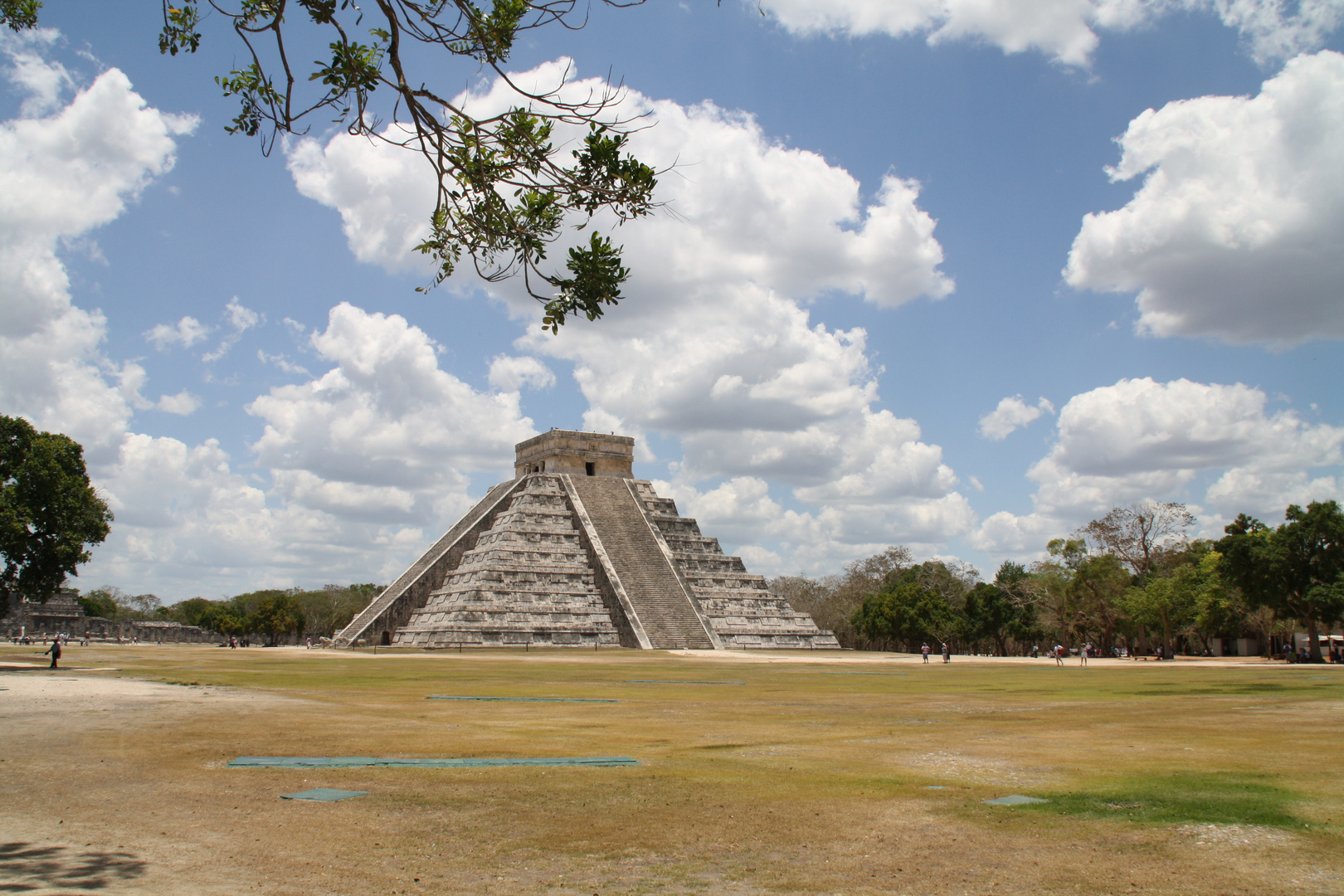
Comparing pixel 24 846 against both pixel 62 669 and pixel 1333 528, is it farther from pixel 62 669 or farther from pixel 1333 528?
pixel 1333 528

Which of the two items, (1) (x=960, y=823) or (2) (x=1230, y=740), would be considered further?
(2) (x=1230, y=740)

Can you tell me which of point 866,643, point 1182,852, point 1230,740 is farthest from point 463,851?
point 866,643

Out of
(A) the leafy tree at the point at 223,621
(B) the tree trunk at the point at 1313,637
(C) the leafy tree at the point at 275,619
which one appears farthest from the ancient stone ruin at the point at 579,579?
(A) the leafy tree at the point at 223,621

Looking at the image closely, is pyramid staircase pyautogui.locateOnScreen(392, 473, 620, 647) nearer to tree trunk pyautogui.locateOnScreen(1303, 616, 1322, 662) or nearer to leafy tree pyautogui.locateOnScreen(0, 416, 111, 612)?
leafy tree pyautogui.locateOnScreen(0, 416, 111, 612)

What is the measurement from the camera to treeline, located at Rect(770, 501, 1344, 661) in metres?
33.7

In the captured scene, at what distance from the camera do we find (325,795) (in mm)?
6344

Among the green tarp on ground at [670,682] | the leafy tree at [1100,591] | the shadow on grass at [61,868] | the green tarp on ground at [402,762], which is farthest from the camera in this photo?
the leafy tree at [1100,591]

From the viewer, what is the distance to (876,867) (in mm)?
4711

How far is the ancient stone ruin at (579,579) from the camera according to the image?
36969 mm

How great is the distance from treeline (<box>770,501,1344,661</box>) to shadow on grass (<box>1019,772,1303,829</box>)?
31336mm

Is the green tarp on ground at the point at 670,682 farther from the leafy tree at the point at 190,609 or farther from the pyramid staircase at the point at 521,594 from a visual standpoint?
the leafy tree at the point at 190,609

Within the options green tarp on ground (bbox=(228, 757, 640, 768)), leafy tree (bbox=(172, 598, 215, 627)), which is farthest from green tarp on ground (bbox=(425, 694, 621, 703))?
leafy tree (bbox=(172, 598, 215, 627))

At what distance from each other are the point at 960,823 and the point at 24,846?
5.00m

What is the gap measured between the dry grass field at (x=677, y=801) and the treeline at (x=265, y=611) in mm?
57802
